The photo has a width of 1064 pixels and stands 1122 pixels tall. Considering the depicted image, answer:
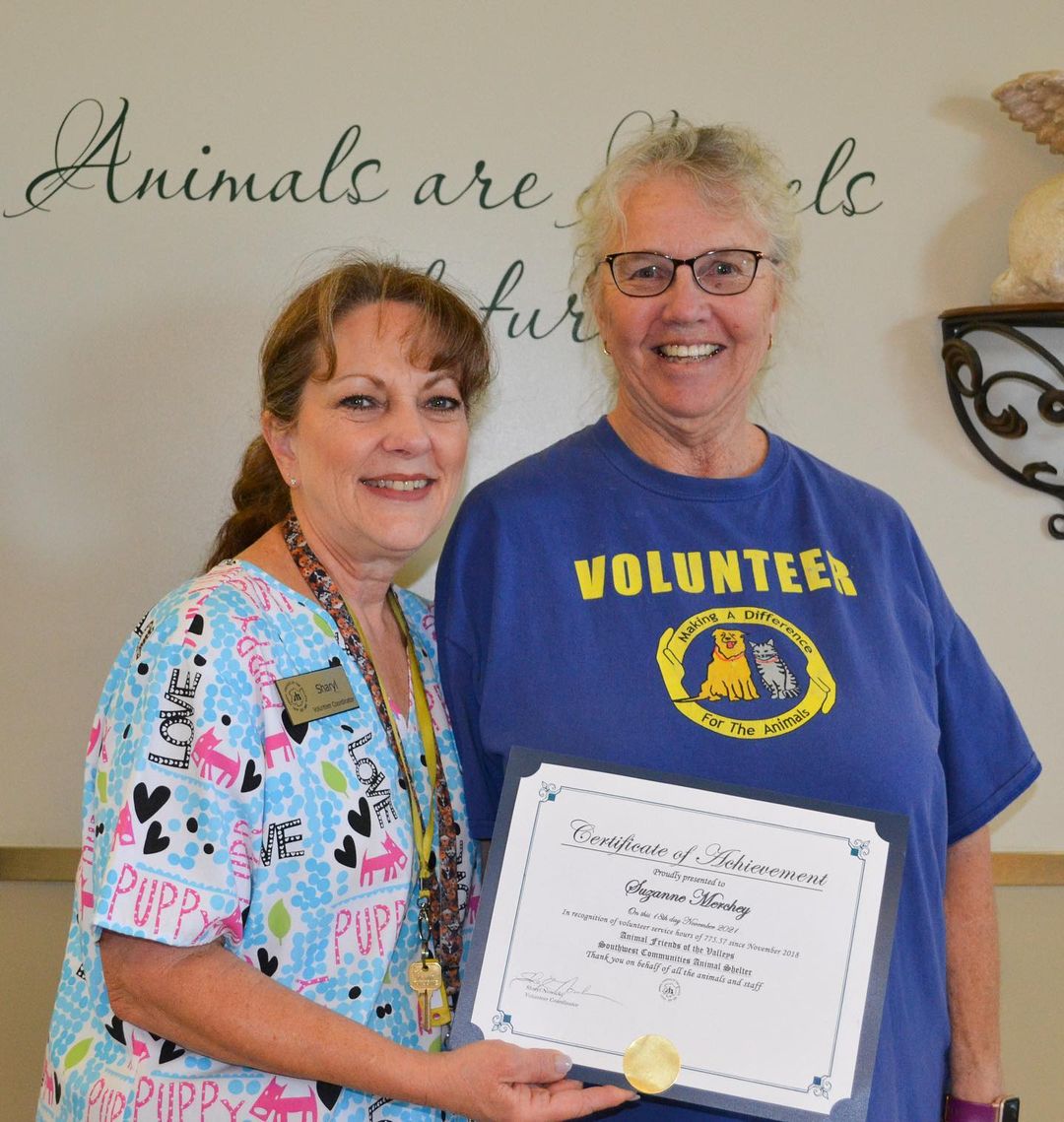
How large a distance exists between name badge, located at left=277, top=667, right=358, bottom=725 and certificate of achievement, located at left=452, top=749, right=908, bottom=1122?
0.23 meters

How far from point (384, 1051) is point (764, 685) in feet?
2.01

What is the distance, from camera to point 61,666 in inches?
88.2

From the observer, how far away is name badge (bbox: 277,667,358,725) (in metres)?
1.41

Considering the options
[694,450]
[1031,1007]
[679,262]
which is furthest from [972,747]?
[1031,1007]

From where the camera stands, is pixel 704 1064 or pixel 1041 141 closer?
pixel 704 1064

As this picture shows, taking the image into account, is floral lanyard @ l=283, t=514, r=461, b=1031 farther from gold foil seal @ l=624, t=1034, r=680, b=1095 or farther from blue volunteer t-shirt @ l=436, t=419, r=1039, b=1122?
gold foil seal @ l=624, t=1034, r=680, b=1095

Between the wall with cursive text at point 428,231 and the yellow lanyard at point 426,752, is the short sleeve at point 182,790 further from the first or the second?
the wall with cursive text at point 428,231

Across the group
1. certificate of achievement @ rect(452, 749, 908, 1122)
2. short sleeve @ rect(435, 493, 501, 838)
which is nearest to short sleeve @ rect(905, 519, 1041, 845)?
certificate of achievement @ rect(452, 749, 908, 1122)

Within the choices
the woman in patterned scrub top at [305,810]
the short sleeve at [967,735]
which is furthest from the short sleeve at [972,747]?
the woman in patterned scrub top at [305,810]

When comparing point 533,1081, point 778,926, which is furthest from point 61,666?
point 778,926

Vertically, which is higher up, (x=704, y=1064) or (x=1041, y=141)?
(x=1041, y=141)

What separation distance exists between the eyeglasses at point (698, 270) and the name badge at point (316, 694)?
0.64 m

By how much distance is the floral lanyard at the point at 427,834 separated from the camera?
151 cm

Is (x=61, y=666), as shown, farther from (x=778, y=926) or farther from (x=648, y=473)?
(x=778, y=926)
